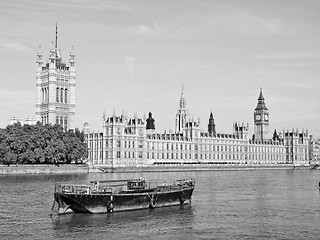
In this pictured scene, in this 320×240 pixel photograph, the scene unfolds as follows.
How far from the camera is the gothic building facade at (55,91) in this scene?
6373 inches

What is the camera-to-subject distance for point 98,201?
156 ft

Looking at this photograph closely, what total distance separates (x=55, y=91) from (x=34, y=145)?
52.6m

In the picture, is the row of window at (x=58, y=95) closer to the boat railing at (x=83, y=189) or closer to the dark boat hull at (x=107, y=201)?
the dark boat hull at (x=107, y=201)

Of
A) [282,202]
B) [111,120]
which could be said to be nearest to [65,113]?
[111,120]

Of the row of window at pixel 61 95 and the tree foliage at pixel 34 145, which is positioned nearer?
the tree foliage at pixel 34 145

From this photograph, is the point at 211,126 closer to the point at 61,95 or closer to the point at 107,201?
the point at 61,95

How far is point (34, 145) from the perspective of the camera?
113125mm

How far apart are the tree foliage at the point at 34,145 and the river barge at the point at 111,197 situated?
2415 inches

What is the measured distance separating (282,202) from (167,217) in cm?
1742

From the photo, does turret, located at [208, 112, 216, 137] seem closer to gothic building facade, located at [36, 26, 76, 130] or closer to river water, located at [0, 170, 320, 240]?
gothic building facade, located at [36, 26, 76, 130]

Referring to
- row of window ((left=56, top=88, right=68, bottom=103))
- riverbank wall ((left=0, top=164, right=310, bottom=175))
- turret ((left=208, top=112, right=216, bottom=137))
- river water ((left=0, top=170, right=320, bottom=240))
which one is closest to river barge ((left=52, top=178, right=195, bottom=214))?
river water ((left=0, top=170, right=320, bottom=240))

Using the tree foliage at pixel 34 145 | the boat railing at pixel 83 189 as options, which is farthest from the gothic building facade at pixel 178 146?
the boat railing at pixel 83 189

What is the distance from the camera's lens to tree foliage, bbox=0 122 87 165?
11094 cm

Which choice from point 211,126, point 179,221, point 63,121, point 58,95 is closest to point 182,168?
point 63,121
